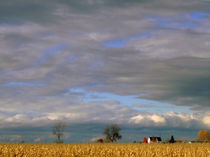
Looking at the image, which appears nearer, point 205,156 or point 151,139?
point 205,156

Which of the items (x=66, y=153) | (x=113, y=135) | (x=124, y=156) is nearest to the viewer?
(x=124, y=156)

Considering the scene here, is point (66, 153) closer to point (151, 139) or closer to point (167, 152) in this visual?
point (167, 152)

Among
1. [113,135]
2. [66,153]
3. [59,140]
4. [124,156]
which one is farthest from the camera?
[113,135]

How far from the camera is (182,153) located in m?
27.1

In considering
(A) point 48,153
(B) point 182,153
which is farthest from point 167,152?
(A) point 48,153

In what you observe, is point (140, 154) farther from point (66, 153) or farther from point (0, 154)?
point (0, 154)

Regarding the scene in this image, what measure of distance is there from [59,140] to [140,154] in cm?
1793

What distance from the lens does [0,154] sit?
26.2 metres

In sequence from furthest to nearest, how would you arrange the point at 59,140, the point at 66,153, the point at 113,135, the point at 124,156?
the point at 113,135 < the point at 59,140 < the point at 66,153 < the point at 124,156

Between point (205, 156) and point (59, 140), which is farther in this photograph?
point (59, 140)

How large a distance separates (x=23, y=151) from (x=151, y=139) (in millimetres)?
117054

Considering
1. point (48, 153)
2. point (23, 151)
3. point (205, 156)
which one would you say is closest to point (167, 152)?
point (205, 156)

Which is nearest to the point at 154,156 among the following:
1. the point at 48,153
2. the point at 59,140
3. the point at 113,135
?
the point at 48,153

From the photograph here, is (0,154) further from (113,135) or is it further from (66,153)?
(113,135)
